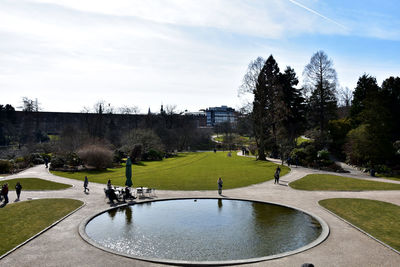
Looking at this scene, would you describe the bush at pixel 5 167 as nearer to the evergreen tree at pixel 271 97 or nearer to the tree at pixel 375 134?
the evergreen tree at pixel 271 97

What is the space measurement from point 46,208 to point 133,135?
143 feet

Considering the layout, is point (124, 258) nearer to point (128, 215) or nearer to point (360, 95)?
point (128, 215)

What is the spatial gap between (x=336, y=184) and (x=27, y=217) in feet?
86.5

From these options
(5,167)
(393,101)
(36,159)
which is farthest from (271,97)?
(5,167)

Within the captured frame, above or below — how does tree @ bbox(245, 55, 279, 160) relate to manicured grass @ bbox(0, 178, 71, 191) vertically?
above

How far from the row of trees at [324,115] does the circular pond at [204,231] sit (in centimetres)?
2445

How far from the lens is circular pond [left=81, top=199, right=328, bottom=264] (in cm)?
1308

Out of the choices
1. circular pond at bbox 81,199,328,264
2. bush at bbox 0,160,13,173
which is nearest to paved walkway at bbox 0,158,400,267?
circular pond at bbox 81,199,328,264

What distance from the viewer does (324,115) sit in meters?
54.4

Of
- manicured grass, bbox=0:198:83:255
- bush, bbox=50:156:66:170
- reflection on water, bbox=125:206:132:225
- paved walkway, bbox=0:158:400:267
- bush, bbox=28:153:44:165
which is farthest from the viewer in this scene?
bush, bbox=28:153:44:165

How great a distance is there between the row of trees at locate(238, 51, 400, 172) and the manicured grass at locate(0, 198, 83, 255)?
3139 cm

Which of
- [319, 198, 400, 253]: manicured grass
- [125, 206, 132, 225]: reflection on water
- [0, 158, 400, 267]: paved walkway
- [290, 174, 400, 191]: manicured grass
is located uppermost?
[290, 174, 400, 191]: manicured grass

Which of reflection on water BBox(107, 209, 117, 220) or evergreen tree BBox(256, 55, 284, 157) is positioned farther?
evergreen tree BBox(256, 55, 284, 157)

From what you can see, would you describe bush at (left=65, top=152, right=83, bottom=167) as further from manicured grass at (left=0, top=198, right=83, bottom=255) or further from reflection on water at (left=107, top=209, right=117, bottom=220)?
reflection on water at (left=107, top=209, right=117, bottom=220)
